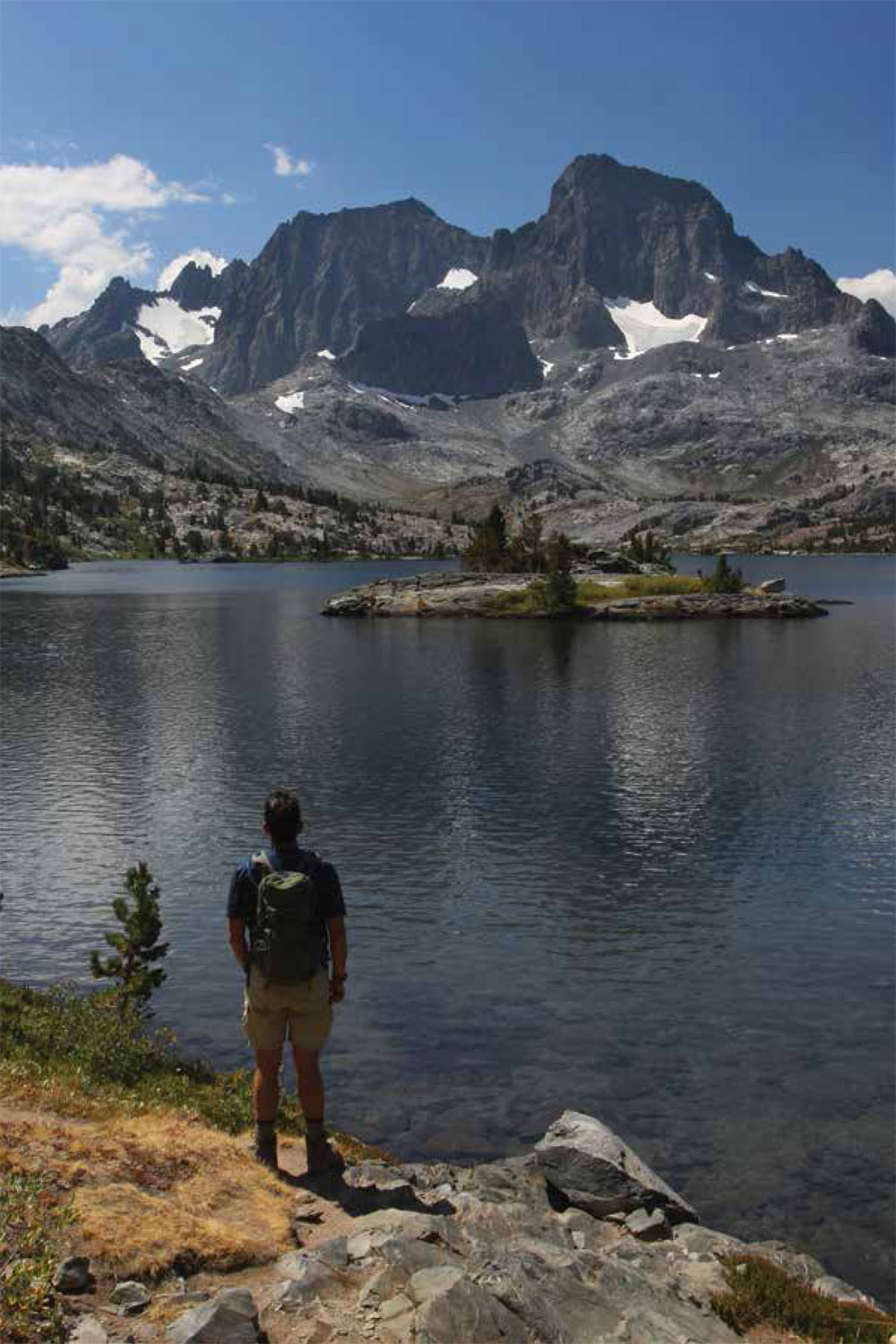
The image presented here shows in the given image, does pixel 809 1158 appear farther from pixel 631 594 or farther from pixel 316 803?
pixel 631 594

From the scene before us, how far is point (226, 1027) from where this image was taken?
27.1 metres

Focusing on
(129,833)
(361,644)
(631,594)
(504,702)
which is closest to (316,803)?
(129,833)

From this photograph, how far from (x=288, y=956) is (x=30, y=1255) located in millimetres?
5111

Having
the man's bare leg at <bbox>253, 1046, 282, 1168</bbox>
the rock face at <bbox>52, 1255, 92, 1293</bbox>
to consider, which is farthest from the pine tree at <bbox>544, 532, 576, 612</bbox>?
the rock face at <bbox>52, 1255, 92, 1293</bbox>

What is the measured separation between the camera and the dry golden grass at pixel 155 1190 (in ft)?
41.7

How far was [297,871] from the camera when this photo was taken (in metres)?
15.8

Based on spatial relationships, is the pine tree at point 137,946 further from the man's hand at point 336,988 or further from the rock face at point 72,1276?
the rock face at point 72,1276

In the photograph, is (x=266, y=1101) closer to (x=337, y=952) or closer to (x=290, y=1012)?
(x=290, y=1012)

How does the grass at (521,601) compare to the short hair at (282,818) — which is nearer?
the short hair at (282,818)

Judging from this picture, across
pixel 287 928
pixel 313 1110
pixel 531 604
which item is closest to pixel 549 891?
pixel 313 1110

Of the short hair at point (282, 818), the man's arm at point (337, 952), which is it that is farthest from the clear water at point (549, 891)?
the short hair at point (282, 818)

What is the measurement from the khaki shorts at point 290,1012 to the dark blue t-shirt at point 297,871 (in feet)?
1.63

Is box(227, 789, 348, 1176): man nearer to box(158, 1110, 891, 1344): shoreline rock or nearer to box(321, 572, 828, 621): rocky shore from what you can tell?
box(158, 1110, 891, 1344): shoreline rock

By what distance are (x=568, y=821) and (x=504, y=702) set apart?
3128 centimetres
